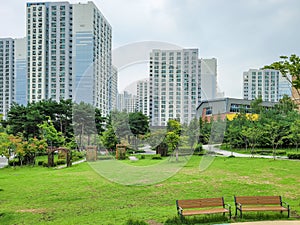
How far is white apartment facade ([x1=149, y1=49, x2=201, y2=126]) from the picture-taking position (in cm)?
688

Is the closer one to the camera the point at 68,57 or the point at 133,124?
the point at 133,124

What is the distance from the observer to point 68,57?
47.1m

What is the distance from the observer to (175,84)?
7.07 metres

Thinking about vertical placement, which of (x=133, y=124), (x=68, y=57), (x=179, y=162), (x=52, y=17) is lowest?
(x=179, y=162)

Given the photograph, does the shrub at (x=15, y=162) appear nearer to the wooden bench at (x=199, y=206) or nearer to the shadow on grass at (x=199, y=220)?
the wooden bench at (x=199, y=206)

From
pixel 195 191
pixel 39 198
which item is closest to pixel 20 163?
pixel 39 198

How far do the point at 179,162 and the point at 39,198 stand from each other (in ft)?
15.1

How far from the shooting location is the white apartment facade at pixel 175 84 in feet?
22.6

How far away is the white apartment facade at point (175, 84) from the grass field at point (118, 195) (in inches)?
84.9

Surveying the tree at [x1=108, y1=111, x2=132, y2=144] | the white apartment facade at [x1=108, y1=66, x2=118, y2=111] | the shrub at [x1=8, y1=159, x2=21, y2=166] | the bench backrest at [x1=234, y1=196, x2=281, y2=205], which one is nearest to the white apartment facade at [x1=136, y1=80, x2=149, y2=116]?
the white apartment facade at [x1=108, y1=66, x2=118, y2=111]

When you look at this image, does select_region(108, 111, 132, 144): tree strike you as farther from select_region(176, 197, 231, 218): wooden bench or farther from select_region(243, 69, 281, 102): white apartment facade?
select_region(243, 69, 281, 102): white apartment facade

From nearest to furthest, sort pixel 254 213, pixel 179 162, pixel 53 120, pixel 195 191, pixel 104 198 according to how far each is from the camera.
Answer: pixel 254 213
pixel 104 198
pixel 195 191
pixel 179 162
pixel 53 120

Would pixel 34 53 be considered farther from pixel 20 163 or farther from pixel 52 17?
pixel 20 163

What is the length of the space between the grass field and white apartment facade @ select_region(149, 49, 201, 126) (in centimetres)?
216
